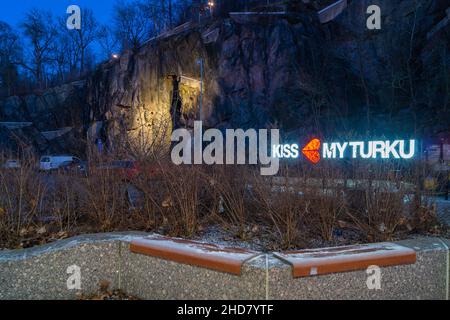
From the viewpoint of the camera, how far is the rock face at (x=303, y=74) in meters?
25.2

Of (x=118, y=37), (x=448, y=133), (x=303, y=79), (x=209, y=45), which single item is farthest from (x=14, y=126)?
(x=448, y=133)

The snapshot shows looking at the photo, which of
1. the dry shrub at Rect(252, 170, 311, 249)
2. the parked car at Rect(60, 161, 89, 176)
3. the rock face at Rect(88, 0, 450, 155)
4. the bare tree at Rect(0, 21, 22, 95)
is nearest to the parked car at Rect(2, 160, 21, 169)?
the parked car at Rect(60, 161, 89, 176)

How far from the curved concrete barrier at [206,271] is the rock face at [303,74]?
1871 centimetres

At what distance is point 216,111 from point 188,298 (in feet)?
94.3

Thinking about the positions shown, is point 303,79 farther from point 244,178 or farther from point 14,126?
point 14,126

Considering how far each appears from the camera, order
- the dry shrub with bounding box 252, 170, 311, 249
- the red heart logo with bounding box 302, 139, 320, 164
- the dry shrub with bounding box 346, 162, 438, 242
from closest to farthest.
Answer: the dry shrub with bounding box 252, 170, 311, 249
the dry shrub with bounding box 346, 162, 438, 242
the red heart logo with bounding box 302, 139, 320, 164

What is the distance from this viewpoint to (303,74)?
27.2 meters

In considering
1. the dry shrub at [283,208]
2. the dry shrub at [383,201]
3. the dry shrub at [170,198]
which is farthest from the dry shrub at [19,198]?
the dry shrub at [383,201]

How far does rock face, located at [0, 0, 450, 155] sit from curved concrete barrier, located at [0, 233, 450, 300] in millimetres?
18715

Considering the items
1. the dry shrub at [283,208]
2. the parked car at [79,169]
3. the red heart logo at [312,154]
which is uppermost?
the red heart logo at [312,154]

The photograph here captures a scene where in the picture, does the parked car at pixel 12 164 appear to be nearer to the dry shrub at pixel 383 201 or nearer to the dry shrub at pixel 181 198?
the dry shrub at pixel 181 198

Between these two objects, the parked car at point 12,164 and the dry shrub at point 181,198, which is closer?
the dry shrub at point 181,198

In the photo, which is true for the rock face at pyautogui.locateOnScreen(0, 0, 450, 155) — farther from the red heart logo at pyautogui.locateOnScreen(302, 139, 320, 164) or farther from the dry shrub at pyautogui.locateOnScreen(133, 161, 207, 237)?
the dry shrub at pyautogui.locateOnScreen(133, 161, 207, 237)

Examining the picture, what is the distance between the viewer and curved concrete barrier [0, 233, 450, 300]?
3182 millimetres
